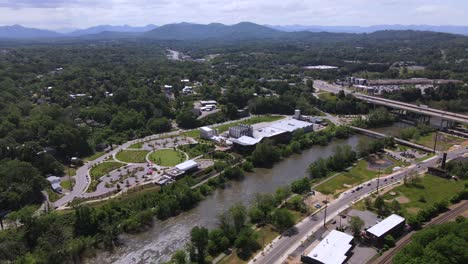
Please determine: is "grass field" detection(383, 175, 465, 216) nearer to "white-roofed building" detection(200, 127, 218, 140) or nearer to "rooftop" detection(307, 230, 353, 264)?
"rooftop" detection(307, 230, 353, 264)

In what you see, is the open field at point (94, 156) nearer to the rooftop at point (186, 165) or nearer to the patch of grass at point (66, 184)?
the patch of grass at point (66, 184)

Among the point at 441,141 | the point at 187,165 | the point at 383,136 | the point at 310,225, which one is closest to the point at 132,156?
the point at 187,165

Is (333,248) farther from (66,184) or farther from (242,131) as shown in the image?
(66,184)

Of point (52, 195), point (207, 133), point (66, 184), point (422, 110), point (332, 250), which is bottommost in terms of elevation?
point (66, 184)

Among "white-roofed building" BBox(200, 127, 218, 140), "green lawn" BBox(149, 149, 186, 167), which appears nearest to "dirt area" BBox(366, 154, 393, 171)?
"white-roofed building" BBox(200, 127, 218, 140)

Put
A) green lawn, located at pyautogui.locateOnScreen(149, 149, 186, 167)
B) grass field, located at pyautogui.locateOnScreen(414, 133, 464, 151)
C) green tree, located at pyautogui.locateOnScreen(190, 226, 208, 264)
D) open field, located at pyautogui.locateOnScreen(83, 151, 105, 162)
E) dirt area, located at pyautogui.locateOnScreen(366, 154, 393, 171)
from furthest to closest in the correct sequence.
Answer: grass field, located at pyautogui.locateOnScreen(414, 133, 464, 151) < open field, located at pyautogui.locateOnScreen(83, 151, 105, 162) < green lawn, located at pyautogui.locateOnScreen(149, 149, 186, 167) < dirt area, located at pyautogui.locateOnScreen(366, 154, 393, 171) < green tree, located at pyautogui.locateOnScreen(190, 226, 208, 264)

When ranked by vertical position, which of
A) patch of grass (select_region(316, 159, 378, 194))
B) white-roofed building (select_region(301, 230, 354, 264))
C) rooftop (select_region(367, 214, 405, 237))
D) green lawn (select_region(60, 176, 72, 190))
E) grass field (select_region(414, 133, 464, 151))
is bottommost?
green lawn (select_region(60, 176, 72, 190))

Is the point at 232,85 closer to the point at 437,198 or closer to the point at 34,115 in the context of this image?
the point at 34,115
